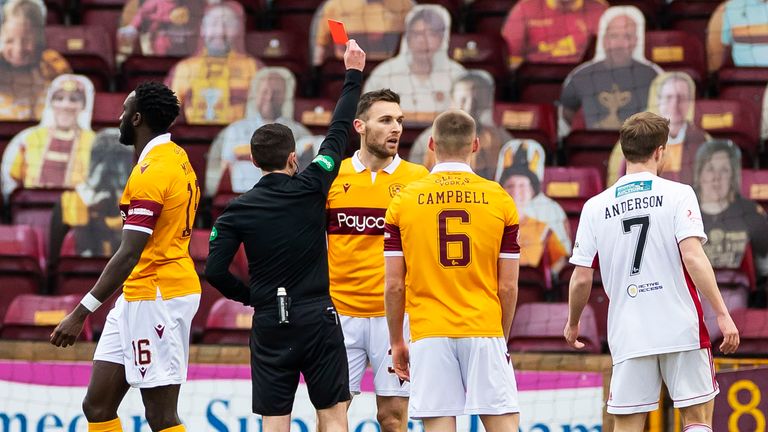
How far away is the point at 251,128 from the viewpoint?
33.6 feet

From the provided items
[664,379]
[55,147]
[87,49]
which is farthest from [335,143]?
[87,49]

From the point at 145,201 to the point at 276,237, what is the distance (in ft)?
2.05

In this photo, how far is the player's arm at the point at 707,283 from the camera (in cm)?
532

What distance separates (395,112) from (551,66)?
464 centimetres

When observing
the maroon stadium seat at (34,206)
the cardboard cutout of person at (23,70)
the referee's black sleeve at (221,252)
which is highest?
the cardboard cutout of person at (23,70)

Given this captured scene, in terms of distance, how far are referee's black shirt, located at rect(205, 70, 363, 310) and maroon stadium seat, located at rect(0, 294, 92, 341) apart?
3.29 m

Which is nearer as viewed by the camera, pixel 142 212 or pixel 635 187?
→ pixel 635 187

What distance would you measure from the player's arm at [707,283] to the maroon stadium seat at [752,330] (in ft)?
9.54

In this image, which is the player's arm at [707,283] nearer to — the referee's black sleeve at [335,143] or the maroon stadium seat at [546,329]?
the referee's black sleeve at [335,143]

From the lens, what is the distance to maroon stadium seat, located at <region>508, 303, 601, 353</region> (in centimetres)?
823

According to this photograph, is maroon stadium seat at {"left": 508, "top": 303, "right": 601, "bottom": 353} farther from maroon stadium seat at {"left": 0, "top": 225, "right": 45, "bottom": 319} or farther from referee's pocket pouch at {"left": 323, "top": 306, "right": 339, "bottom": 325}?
maroon stadium seat at {"left": 0, "top": 225, "right": 45, "bottom": 319}

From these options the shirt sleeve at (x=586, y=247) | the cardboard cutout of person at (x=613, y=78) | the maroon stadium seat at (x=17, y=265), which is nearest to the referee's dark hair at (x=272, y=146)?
the shirt sleeve at (x=586, y=247)

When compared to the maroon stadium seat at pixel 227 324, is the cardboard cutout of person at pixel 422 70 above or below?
above

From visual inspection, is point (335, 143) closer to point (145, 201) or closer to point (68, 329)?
point (145, 201)
